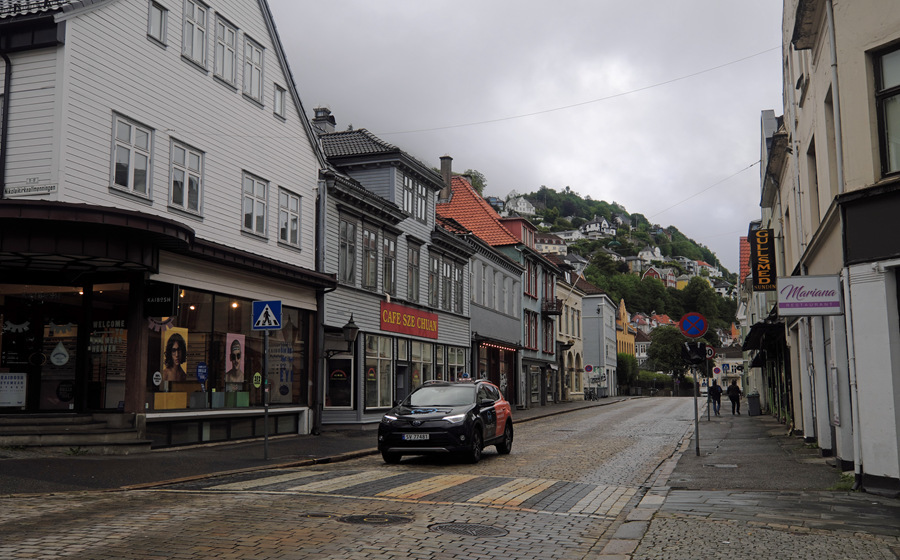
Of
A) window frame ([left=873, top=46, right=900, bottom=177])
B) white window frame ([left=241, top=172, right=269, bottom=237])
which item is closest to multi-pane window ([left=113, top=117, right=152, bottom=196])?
white window frame ([left=241, top=172, right=269, bottom=237])

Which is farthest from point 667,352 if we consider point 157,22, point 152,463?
point 152,463

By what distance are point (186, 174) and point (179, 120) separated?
121 centimetres

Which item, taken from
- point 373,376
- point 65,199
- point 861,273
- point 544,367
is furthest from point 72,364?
point 544,367

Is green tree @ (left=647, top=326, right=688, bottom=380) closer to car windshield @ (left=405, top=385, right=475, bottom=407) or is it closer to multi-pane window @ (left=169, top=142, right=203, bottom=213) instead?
car windshield @ (left=405, top=385, right=475, bottom=407)

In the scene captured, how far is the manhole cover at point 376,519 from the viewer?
8578 mm

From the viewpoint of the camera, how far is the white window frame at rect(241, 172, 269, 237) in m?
20.7

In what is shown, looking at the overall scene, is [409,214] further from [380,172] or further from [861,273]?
[861,273]

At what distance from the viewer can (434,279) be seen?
32.7 m

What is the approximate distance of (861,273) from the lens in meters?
11.3

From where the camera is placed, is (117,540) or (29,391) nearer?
(117,540)

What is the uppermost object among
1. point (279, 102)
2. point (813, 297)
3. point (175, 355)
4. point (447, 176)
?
point (447, 176)

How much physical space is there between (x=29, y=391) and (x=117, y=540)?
9.98m

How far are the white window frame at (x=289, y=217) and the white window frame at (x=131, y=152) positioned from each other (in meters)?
5.29

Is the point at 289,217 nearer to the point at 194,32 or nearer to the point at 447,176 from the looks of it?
the point at 194,32
